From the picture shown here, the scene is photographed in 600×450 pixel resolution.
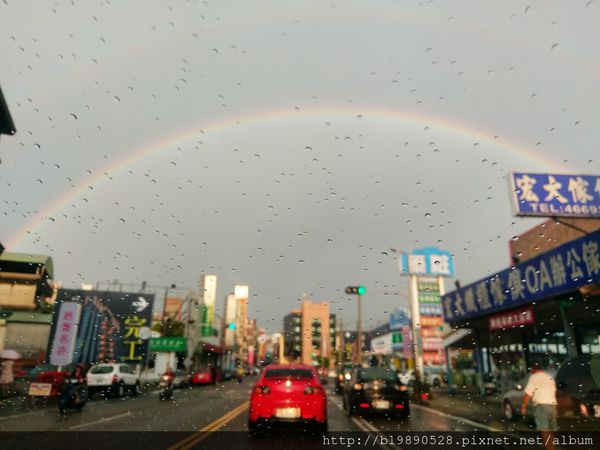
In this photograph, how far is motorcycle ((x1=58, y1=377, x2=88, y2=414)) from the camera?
1419cm

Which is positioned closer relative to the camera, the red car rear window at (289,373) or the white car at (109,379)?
the red car rear window at (289,373)

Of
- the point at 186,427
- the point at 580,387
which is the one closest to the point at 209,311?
the point at 186,427

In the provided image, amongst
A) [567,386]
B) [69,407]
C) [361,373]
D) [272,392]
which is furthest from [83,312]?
[567,386]

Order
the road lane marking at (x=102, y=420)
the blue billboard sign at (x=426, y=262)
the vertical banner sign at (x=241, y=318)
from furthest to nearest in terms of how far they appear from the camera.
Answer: the vertical banner sign at (x=241, y=318)
the blue billboard sign at (x=426, y=262)
the road lane marking at (x=102, y=420)

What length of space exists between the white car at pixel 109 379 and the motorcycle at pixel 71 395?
22.5 feet

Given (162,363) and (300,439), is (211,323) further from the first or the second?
(300,439)

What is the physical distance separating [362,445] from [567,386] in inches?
163

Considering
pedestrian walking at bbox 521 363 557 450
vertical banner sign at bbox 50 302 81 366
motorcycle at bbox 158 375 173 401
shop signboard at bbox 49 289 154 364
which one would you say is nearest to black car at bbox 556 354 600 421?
pedestrian walking at bbox 521 363 557 450

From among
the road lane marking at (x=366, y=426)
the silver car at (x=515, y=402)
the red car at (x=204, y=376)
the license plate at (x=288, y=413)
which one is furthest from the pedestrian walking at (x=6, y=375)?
the red car at (x=204, y=376)

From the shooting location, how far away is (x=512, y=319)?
18.5 meters

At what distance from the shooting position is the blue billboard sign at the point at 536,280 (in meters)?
13.8

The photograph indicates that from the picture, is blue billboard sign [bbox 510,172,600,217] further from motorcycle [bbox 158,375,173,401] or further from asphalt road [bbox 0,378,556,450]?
motorcycle [bbox 158,375,173,401]

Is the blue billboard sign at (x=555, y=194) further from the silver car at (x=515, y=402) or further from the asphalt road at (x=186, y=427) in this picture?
the asphalt road at (x=186, y=427)

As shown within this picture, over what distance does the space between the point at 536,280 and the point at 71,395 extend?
663 inches
